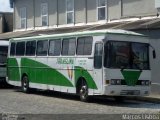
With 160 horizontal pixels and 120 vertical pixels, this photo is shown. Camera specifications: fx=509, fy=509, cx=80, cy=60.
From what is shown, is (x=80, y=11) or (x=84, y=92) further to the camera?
(x=80, y=11)

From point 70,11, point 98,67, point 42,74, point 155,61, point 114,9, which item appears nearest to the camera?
point 98,67

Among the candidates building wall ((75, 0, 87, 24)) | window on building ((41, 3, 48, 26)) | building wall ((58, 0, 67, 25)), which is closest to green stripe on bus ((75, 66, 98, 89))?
building wall ((75, 0, 87, 24))

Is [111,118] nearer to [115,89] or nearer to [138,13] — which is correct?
[115,89]

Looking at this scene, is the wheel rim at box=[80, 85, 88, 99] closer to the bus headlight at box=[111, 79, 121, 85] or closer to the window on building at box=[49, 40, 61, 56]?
the bus headlight at box=[111, 79, 121, 85]

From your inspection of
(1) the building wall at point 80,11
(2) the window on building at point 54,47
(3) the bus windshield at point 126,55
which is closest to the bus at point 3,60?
(1) the building wall at point 80,11

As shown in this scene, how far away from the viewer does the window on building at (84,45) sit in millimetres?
20172

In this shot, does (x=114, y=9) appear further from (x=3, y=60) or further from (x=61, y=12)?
(x=3, y=60)

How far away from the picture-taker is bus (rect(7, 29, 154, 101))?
1922 cm

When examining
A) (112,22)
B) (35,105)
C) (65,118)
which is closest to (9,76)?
(112,22)

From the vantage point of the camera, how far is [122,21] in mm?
28562

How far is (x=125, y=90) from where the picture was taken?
63.1 feet

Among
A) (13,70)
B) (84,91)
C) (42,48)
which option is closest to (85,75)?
(84,91)

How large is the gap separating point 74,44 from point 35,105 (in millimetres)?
3822

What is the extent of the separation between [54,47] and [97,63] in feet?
12.8
